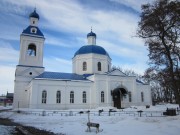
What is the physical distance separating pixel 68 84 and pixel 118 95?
388 inches

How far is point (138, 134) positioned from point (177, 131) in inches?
104

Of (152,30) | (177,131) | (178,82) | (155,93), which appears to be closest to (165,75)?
(178,82)

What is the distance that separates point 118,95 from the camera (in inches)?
1463

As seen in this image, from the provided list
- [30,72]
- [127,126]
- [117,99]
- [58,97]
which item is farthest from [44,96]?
[127,126]

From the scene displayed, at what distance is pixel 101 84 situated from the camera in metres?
36.8

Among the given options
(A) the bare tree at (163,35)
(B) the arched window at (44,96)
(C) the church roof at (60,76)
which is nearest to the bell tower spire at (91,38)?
(C) the church roof at (60,76)

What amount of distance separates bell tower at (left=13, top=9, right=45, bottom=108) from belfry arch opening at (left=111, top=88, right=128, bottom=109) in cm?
1461

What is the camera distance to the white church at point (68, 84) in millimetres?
33812

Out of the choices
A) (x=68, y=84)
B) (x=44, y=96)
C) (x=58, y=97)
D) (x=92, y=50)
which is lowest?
(x=58, y=97)

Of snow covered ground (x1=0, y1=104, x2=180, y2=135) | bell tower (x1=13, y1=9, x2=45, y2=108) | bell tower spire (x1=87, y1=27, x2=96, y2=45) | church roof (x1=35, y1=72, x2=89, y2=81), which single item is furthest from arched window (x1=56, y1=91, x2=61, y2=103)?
snow covered ground (x1=0, y1=104, x2=180, y2=135)

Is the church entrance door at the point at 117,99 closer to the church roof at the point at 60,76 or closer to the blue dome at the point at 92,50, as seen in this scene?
the church roof at the point at 60,76

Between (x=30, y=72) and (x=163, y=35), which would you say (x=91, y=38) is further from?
(x=163, y=35)

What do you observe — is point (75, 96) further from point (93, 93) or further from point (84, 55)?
point (84, 55)

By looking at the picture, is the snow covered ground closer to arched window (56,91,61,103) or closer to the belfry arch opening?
arched window (56,91,61,103)
